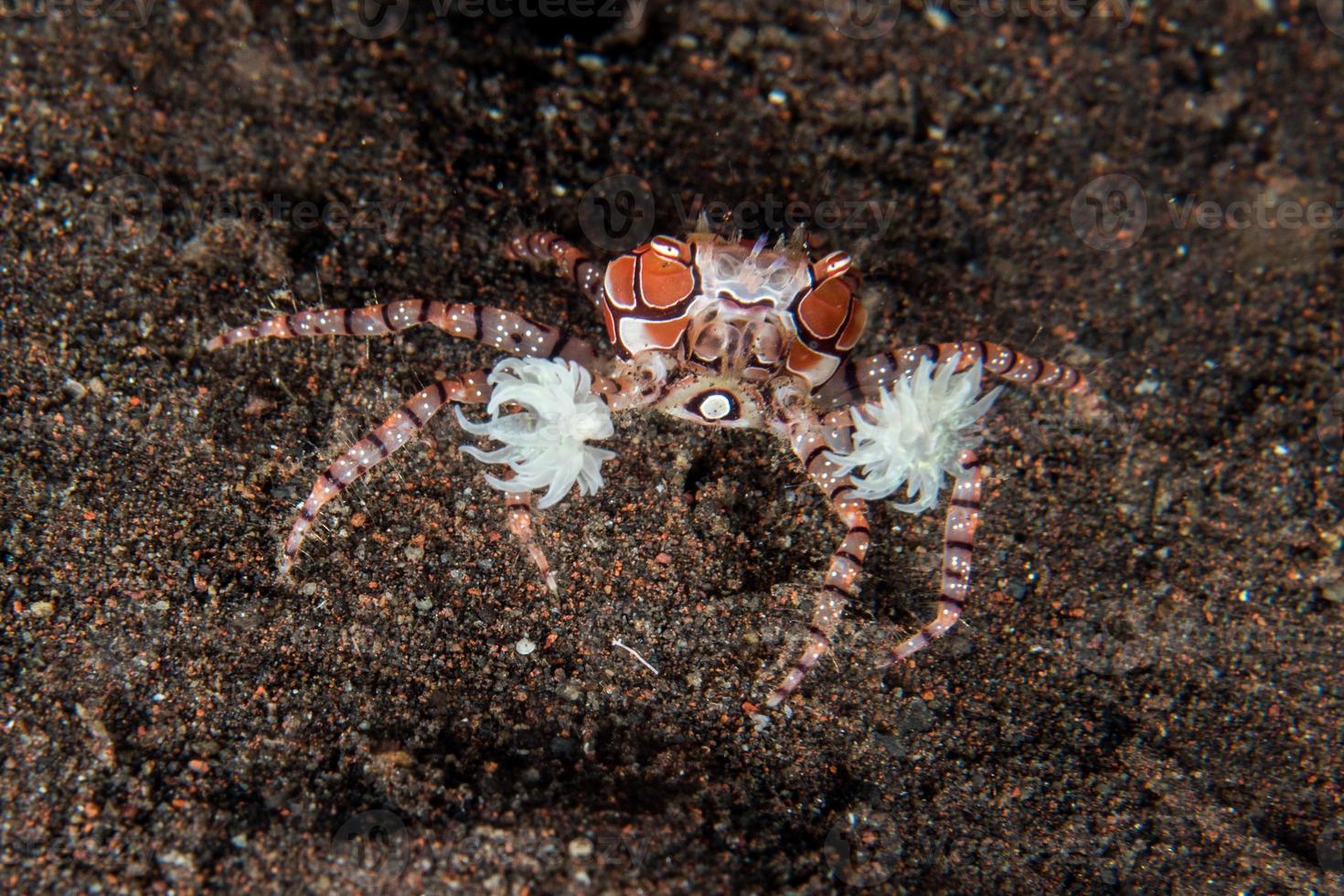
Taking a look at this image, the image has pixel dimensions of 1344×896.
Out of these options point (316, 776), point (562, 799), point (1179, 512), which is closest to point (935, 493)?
point (1179, 512)
